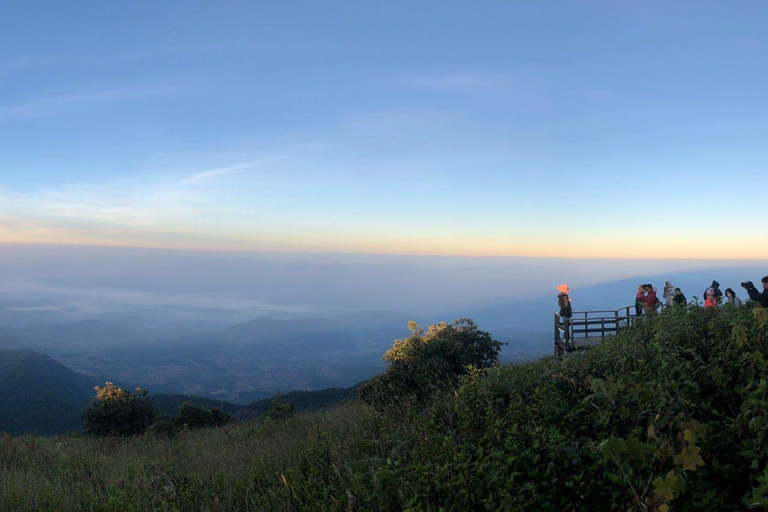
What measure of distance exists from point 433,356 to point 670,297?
8.47 metres

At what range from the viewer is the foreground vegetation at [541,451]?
403 centimetres

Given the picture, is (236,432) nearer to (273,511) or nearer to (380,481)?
(273,511)

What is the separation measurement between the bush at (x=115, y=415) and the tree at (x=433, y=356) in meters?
13.4

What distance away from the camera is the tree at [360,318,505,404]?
14.3 m

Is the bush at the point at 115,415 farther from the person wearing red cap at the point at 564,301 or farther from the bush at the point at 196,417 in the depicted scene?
the person wearing red cap at the point at 564,301

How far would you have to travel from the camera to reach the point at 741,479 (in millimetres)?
4059

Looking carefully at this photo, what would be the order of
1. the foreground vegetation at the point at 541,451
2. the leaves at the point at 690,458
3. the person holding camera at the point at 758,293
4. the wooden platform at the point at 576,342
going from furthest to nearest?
the wooden platform at the point at 576,342 < the person holding camera at the point at 758,293 < the foreground vegetation at the point at 541,451 < the leaves at the point at 690,458

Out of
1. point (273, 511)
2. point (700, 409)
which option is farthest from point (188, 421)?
point (700, 409)

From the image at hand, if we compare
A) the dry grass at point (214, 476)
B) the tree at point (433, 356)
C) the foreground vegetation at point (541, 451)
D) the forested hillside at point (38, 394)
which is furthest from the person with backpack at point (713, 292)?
the forested hillside at point (38, 394)

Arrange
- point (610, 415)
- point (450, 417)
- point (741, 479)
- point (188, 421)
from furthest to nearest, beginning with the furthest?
point (188, 421)
point (450, 417)
point (610, 415)
point (741, 479)

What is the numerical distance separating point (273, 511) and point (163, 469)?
3.96 meters

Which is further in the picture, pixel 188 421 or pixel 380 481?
pixel 188 421

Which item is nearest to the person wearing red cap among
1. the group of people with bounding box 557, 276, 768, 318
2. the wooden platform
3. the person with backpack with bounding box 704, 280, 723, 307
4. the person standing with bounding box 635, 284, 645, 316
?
the group of people with bounding box 557, 276, 768, 318

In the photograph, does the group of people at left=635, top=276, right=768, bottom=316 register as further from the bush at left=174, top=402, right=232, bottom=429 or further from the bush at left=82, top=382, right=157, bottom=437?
the bush at left=82, top=382, right=157, bottom=437
